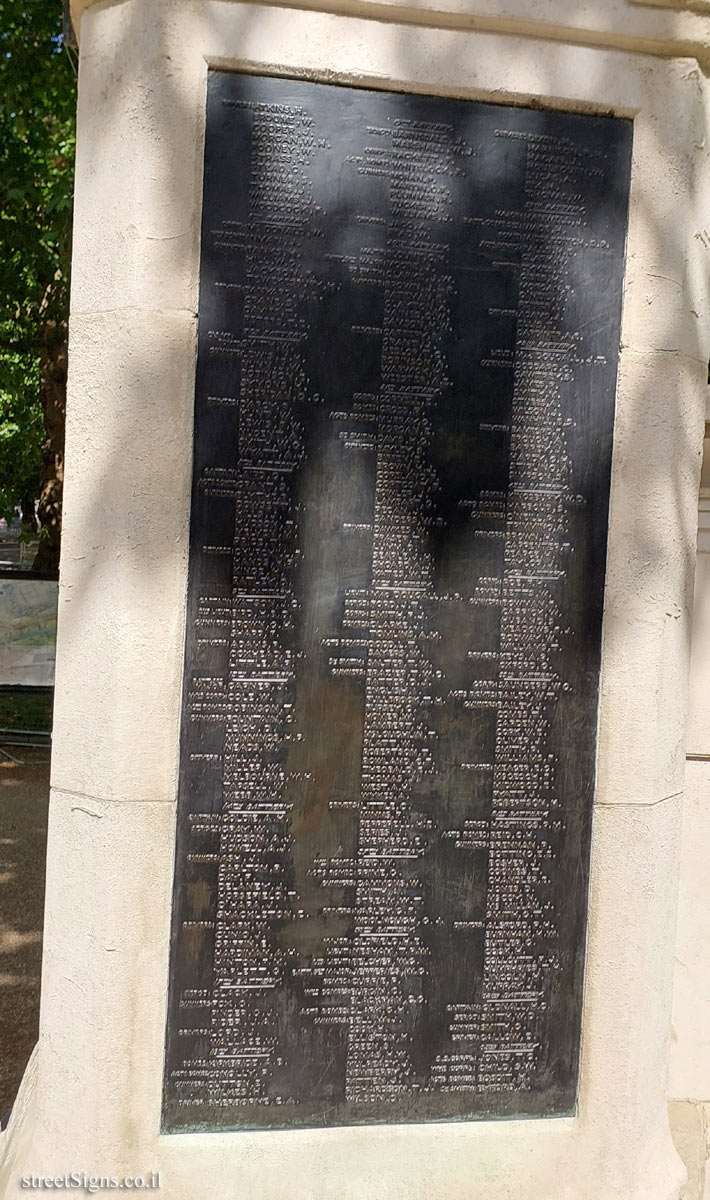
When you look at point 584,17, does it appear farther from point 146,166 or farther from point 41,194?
point 41,194

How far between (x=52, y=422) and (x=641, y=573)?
12076 mm

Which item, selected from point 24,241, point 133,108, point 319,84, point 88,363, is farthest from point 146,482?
point 24,241

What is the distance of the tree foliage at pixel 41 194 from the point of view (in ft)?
36.0

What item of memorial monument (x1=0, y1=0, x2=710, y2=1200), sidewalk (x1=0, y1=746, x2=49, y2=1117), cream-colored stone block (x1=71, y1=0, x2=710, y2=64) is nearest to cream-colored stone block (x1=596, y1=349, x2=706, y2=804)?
memorial monument (x1=0, y1=0, x2=710, y2=1200)

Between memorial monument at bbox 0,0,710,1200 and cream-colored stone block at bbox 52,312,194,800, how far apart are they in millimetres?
11

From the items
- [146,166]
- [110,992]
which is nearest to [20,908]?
[110,992]

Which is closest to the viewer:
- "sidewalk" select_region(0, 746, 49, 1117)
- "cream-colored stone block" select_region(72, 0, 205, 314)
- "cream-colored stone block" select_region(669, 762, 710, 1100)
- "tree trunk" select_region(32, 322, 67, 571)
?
"cream-colored stone block" select_region(72, 0, 205, 314)

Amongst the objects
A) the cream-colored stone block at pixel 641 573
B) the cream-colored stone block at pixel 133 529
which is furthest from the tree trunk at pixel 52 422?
the cream-colored stone block at pixel 641 573

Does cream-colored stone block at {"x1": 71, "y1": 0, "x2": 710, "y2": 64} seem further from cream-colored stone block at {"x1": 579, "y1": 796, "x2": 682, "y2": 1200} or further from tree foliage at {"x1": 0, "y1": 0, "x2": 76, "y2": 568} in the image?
tree foliage at {"x1": 0, "y1": 0, "x2": 76, "y2": 568}

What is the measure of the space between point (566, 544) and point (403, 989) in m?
1.59

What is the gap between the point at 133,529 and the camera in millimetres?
3387

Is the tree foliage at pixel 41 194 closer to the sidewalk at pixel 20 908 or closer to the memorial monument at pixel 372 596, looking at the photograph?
the sidewalk at pixel 20 908

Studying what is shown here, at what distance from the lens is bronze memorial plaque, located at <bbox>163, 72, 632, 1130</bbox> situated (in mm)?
3439

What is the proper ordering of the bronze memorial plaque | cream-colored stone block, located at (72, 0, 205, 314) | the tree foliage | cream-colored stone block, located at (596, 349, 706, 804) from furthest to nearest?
the tree foliage < cream-colored stone block, located at (596, 349, 706, 804) < the bronze memorial plaque < cream-colored stone block, located at (72, 0, 205, 314)
